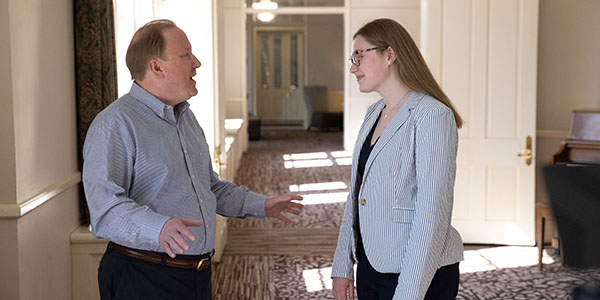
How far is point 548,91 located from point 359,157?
14.6ft

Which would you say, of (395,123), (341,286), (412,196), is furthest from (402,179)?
(341,286)

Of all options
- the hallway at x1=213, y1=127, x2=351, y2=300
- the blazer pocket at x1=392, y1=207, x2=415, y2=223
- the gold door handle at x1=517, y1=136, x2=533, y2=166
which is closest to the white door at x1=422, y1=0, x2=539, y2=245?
the gold door handle at x1=517, y1=136, x2=533, y2=166

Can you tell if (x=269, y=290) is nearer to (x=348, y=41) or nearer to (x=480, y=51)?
(x=480, y=51)

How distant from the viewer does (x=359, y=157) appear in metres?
2.37

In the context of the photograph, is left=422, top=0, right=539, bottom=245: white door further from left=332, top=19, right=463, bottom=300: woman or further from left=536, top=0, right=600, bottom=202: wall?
left=332, top=19, right=463, bottom=300: woman

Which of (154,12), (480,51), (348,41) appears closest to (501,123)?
(480,51)

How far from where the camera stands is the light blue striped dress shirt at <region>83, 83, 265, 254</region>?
2.03 meters

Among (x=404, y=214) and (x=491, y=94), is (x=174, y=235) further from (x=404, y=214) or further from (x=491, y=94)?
(x=491, y=94)

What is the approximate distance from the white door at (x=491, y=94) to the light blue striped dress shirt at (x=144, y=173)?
13.1ft

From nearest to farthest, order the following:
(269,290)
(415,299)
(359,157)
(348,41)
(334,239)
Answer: (415,299) → (359,157) → (269,290) → (334,239) → (348,41)

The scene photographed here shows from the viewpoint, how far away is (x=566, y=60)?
6.22 meters

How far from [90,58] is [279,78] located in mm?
17259

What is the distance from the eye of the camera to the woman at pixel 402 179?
205 centimetres

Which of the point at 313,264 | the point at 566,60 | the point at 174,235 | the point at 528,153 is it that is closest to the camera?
the point at 174,235
